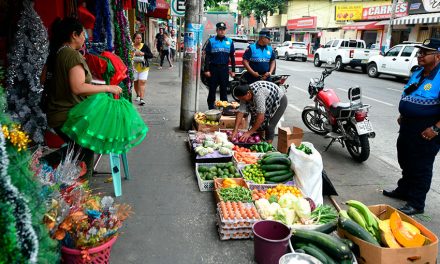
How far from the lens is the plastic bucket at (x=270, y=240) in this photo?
300cm

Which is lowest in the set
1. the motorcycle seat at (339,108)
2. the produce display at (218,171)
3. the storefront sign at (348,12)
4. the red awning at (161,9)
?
the produce display at (218,171)

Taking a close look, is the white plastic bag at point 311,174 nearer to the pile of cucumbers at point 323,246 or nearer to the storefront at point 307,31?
the pile of cucumbers at point 323,246

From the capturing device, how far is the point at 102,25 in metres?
5.18

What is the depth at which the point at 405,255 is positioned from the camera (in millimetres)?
2820

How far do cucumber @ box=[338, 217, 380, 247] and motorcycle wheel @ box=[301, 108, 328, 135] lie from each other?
4.18m

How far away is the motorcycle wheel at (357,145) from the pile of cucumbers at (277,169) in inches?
73.1

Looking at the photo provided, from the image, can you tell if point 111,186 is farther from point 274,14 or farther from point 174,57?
point 274,14

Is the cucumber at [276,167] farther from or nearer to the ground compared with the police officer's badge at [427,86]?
nearer to the ground

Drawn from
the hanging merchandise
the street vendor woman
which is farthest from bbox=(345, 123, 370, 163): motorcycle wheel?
the hanging merchandise

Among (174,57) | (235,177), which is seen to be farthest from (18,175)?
(174,57)

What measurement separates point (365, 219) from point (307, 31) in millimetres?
40345

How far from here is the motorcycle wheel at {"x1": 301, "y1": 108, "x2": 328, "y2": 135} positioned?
727cm

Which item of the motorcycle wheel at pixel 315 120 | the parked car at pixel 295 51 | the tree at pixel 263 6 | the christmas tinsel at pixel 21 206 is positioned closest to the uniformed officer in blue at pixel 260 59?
the motorcycle wheel at pixel 315 120

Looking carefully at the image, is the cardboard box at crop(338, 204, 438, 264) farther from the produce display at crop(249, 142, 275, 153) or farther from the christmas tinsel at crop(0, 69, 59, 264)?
the produce display at crop(249, 142, 275, 153)
